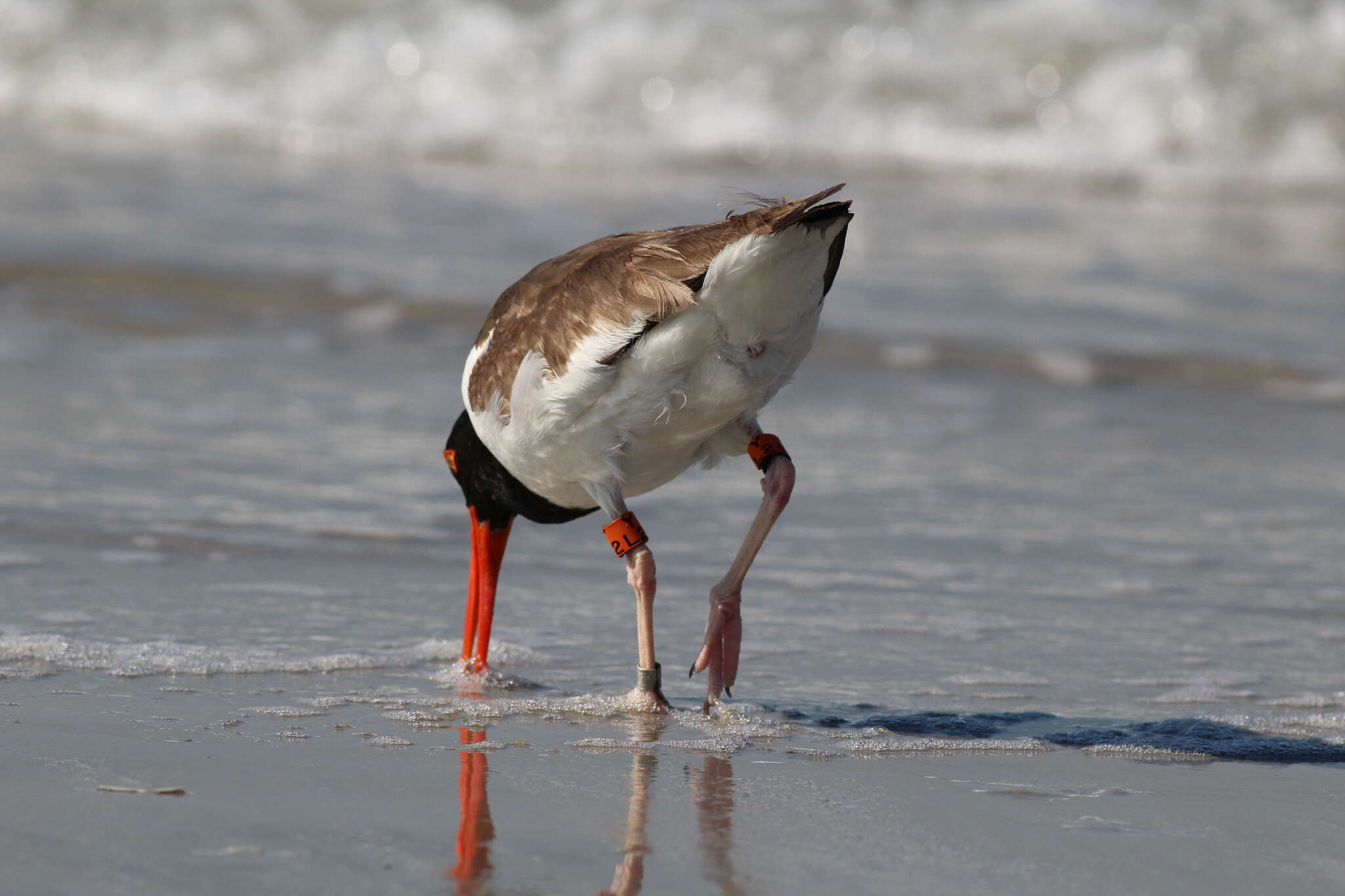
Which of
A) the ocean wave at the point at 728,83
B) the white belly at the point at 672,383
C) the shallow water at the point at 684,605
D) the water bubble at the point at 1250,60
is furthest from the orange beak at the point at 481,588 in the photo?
the water bubble at the point at 1250,60

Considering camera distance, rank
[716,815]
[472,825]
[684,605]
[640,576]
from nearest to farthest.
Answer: [472,825]
[716,815]
[640,576]
[684,605]

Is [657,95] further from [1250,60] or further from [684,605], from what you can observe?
[684,605]

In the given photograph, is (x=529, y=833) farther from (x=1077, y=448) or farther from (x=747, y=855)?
(x=1077, y=448)

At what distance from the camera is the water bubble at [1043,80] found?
59.3ft

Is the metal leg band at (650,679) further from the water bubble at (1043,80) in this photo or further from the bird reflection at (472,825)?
the water bubble at (1043,80)

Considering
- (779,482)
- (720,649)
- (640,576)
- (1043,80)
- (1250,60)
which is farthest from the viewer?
(1043,80)

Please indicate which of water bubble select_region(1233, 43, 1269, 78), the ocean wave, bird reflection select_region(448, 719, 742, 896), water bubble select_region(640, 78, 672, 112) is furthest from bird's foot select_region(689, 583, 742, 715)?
water bubble select_region(1233, 43, 1269, 78)

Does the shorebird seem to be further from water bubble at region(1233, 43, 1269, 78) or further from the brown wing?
water bubble at region(1233, 43, 1269, 78)

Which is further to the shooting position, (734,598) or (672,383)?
(734,598)

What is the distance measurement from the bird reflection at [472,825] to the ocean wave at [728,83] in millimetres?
A: 14122

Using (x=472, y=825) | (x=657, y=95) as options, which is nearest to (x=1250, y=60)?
(x=657, y=95)

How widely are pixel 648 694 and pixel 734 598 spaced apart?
32 cm

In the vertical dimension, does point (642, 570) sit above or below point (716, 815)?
above

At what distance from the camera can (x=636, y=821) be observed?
3.17 m
